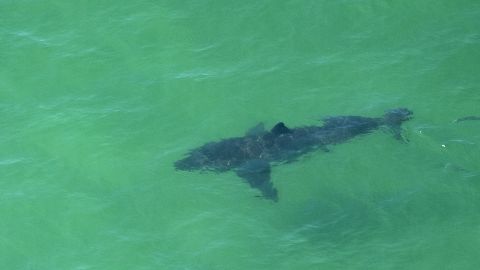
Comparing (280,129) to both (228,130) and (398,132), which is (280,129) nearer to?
(228,130)

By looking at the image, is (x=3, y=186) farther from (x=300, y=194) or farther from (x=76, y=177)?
(x=300, y=194)

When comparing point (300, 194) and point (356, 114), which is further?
point (356, 114)

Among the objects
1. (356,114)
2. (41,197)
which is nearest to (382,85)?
(356,114)

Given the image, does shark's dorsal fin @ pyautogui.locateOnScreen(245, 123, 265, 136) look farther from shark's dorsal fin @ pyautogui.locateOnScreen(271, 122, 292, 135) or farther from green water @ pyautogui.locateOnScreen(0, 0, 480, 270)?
shark's dorsal fin @ pyautogui.locateOnScreen(271, 122, 292, 135)

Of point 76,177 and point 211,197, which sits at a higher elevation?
point 76,177

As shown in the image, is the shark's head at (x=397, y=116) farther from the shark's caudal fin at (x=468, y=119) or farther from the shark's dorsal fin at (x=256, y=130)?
the shark's dorsal fin at (x=256, y=130)

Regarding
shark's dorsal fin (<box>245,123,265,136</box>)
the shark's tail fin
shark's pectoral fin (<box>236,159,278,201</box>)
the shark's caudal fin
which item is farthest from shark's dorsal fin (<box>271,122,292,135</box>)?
the shark's caudal fin

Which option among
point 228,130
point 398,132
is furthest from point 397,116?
point 228,130
